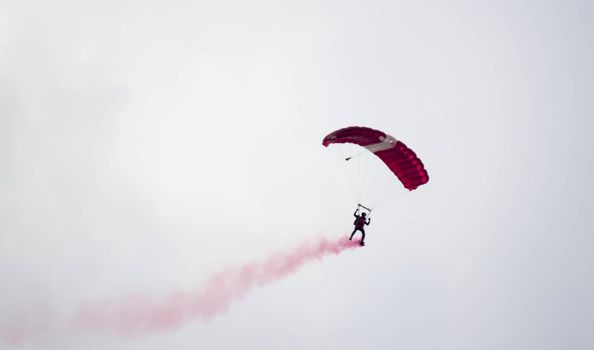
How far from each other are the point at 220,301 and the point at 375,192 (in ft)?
40.4

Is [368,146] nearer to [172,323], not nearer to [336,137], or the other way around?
[336,137]

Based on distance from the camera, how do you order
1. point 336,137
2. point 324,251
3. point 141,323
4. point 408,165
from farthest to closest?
1. point 141,323
2. point 324,251
3. point 408,165
4. point 336,137

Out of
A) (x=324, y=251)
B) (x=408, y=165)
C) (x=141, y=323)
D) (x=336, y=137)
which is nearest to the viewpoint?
(x=336, y=137)

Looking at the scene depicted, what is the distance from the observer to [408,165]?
86.1ft

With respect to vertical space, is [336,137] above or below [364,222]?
above

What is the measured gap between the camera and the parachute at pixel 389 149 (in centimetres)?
2444

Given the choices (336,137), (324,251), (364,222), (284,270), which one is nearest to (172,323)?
(284,270)

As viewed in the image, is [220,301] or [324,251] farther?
[220,301]

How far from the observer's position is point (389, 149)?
26.0 meters

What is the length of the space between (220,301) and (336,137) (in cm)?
1278

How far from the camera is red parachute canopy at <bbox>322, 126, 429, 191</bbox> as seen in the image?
24.4m

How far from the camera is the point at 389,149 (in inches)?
1022

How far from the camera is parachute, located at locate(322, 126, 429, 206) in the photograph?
24438mm

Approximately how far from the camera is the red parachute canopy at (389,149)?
2444cm
